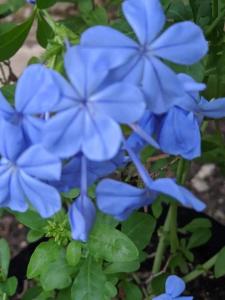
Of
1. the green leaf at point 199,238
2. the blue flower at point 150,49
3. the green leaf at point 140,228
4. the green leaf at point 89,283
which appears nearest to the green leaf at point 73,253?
the green leaf at point 89,283

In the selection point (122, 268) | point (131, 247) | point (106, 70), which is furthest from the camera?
point (122, 268)

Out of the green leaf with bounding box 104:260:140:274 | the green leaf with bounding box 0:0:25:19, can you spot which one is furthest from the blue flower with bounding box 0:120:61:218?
the green leaf with bounding box 0:0:25:19

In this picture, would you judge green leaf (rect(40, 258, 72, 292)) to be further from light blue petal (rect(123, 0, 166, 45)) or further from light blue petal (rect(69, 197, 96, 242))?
light blue petal (rect(123, 0, 166, 45))

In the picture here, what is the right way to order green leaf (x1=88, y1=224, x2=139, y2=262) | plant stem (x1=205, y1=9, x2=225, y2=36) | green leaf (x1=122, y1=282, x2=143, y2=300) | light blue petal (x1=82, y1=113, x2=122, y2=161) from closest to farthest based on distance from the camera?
light blue petal (x1=82, y1=113, x2=122, y2=161) → green leaf (x1=88, y1=224, x2=139, y2=262) → plant stem (x1=205, y1=9, x2=225, y2=36) → green leaf (x1=122, y1=282, x2=143, y2=300)

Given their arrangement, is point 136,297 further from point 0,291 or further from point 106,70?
point 106,70

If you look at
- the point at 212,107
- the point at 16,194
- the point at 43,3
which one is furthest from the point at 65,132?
the point at 43,3

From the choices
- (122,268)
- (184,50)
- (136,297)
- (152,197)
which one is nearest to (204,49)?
(184,50)
